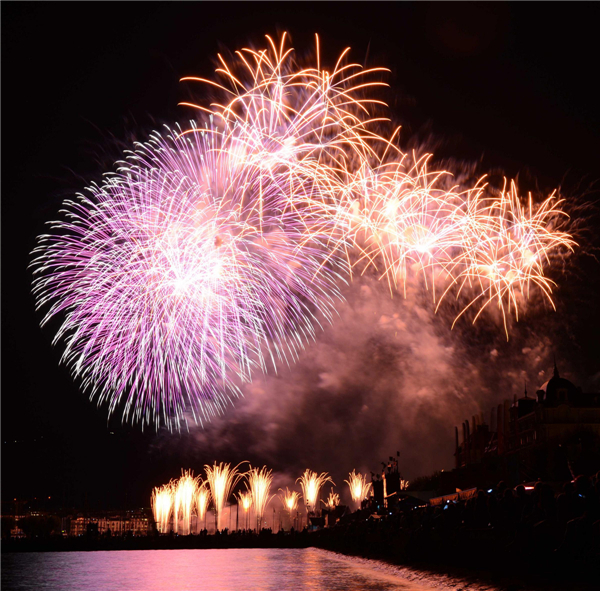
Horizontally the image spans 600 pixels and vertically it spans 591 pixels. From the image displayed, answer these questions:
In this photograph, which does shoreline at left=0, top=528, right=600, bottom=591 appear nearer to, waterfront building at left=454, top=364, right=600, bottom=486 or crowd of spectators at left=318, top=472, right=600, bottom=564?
crowd of spectators at left=318, top=472, right=600, bottom=564

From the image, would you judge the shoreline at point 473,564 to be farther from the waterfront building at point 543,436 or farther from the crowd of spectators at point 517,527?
the waterfront building at point 543,436

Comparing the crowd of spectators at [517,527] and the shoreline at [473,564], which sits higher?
the crowd of spectators at [517,527]

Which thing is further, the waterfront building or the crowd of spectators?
the waterfront building

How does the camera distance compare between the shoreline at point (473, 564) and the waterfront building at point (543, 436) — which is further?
the waterfront building at point (543, 436)

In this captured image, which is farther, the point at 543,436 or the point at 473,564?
the point at 543,436

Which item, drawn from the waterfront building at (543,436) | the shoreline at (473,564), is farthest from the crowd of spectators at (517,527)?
the waterfront building at (543,436)

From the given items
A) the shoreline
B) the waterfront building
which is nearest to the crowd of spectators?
the shoreline

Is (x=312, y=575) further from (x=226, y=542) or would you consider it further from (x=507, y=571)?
(x=226, y=542)

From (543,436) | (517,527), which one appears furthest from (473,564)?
(543,436)

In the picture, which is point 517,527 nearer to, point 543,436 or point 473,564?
point 473,564

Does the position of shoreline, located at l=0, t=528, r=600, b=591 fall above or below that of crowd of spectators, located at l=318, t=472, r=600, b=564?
below

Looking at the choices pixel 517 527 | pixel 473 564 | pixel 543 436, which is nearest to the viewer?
pixel 517 527

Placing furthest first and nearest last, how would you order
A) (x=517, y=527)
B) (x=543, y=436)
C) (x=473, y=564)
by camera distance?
(x=543, y=436)
(x=473, y=564)
(x=517, y=527)

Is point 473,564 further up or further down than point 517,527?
further down
